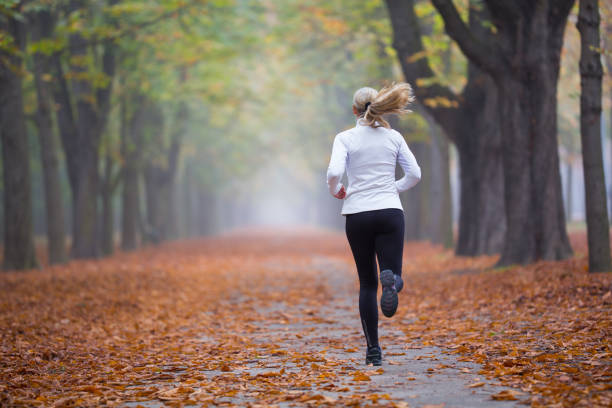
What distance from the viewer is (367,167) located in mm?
5469

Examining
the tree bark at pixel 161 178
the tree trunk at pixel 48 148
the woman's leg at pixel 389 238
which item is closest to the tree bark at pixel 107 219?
the tree trunk at pixel 48 148

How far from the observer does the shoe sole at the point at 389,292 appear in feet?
17.5

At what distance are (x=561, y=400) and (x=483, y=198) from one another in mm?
11285

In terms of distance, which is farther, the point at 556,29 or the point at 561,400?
the point at 556,29

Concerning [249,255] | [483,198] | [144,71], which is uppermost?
[144,71]

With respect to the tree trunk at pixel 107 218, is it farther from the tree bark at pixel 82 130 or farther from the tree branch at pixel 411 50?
the tree branch at pixel 411 50

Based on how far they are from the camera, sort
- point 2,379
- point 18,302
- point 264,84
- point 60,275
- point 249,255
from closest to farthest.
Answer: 1. point 2,379
2. point 18,302
3. point 60,275
4. point 249,255
5. point 264,84

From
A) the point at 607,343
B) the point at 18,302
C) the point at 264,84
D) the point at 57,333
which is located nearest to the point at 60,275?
the point at 18,302

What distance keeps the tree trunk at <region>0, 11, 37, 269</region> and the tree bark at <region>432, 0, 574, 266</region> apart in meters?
8.89

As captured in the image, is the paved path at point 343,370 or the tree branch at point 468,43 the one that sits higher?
the tree branch at point 468,43

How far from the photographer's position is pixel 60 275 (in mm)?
14000

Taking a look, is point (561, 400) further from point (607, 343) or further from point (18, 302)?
point (18, 302)

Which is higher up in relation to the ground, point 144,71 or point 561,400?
point 144,71

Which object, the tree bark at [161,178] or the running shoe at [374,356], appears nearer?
the running shoe at [374,356]
